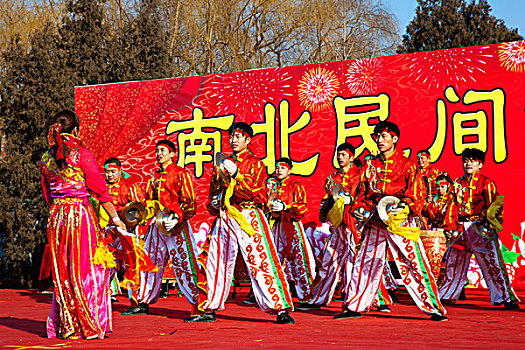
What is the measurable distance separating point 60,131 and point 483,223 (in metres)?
4.19

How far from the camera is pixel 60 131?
5078 millimetres

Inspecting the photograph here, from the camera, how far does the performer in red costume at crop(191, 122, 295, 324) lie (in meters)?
5.80

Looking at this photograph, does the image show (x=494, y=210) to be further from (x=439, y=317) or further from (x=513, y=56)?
(x=513, y=56)

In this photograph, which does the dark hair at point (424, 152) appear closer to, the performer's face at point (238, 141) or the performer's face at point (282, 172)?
the performer's face at point (282, 172)

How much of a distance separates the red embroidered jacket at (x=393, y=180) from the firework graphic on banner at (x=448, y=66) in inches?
120

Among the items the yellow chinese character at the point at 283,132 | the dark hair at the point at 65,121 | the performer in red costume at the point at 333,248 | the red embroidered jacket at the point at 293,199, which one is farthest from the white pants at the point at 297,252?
the dark hair at the point at 65,121

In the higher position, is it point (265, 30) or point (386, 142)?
point (265, 30)

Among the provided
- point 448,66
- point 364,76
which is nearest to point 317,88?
point 364,76

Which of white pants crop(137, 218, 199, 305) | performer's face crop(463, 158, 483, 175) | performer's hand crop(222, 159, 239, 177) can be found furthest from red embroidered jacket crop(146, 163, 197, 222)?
performer's face crop(463, 158, 483, 175)

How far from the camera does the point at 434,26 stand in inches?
479

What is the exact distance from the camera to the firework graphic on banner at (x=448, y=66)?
338 inches

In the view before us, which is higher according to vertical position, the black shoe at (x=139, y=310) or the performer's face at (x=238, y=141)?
the performer's face at (x=238, y=141)

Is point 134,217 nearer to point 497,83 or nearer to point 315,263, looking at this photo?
point 315,263

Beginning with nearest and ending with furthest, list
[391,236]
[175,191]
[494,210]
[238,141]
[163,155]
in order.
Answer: [391,236] → [238,141] → [175,191] → [163,155] → [494,210]
